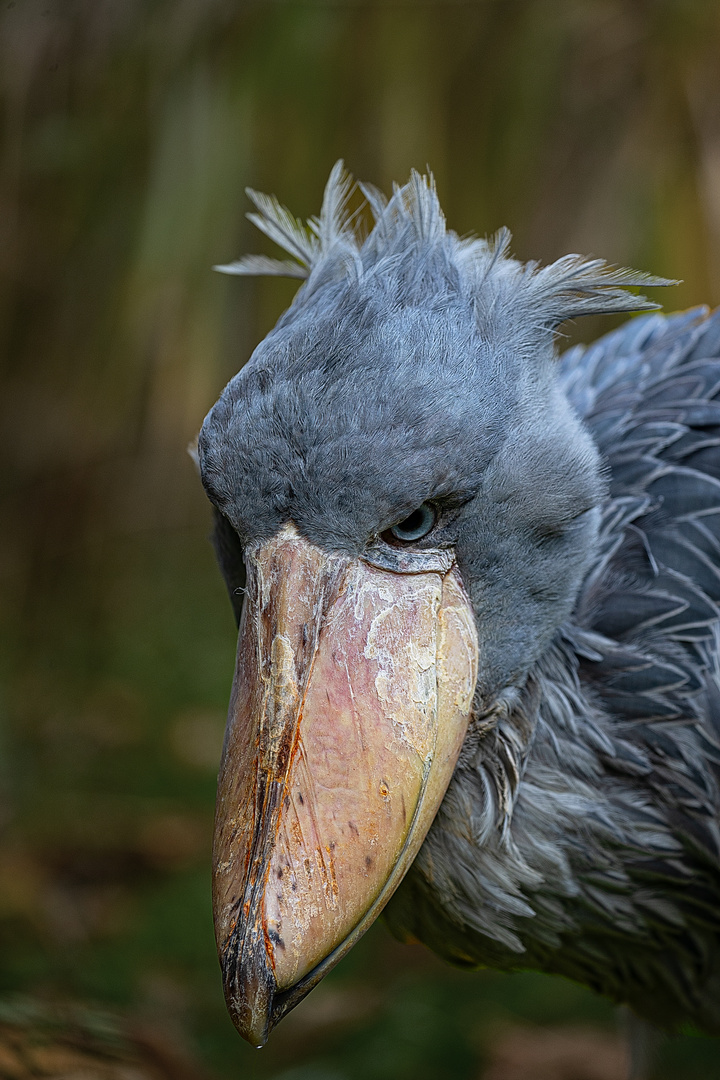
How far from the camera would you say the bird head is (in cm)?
146

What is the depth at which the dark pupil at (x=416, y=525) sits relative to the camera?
Result: 1.58 meters

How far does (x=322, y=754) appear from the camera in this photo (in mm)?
1486

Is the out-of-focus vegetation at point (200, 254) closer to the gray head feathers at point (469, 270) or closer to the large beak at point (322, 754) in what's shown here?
the large beak at point (322, 754)

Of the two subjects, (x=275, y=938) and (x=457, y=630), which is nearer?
(x=275, y=938)

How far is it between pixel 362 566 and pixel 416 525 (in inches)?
4.0

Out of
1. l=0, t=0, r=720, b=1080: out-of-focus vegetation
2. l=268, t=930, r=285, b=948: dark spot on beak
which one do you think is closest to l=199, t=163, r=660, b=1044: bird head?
l=268, t=930, r=285, b=948: dark spot on beak

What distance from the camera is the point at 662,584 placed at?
76.2 inches

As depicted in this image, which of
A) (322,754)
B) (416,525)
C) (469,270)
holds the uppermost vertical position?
(469,270)

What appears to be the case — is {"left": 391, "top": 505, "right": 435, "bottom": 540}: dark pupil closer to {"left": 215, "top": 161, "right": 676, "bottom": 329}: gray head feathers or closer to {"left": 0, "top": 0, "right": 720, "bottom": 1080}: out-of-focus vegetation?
{"left": 215, "top": 161, "right": 676, "bottom": 329}: gray head feathers

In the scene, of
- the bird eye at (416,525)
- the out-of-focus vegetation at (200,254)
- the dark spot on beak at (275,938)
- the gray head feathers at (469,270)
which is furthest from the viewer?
the out-of-focus vegetation at (200,254)

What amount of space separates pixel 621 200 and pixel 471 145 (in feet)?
1.93

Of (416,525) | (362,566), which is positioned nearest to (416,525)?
(416,525)

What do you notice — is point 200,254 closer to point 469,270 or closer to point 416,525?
point 469,270

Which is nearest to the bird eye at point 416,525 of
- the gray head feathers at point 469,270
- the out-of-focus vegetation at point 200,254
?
the gray head feathers at point 469,270
